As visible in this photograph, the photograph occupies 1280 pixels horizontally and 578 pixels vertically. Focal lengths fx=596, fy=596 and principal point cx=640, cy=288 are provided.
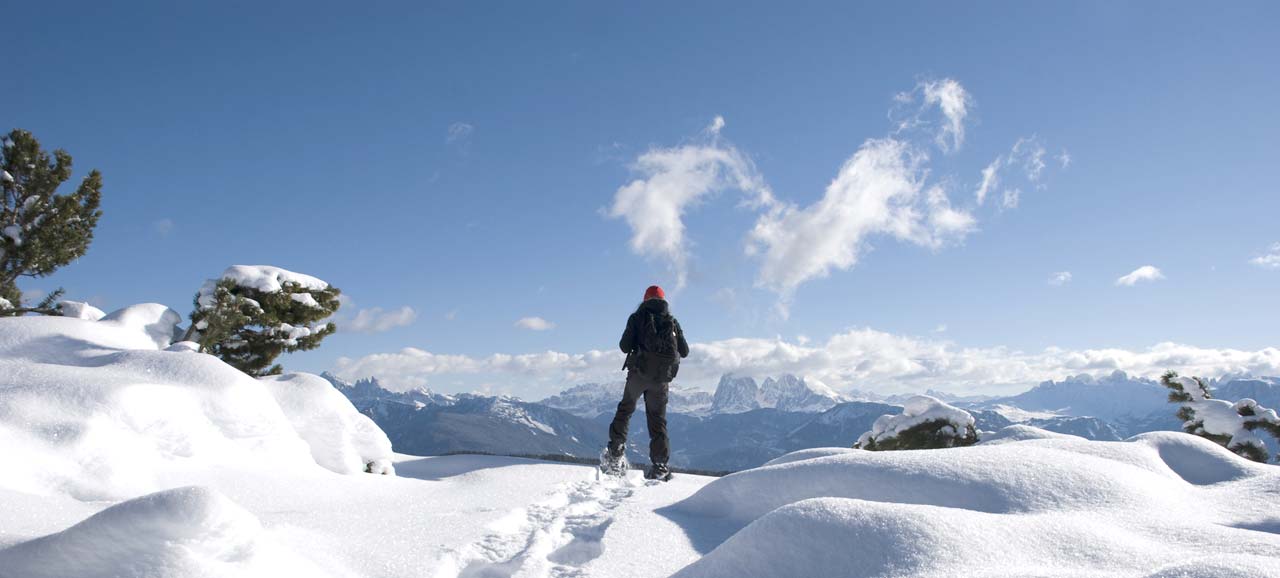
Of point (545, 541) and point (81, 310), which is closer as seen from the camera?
point (545, 541)

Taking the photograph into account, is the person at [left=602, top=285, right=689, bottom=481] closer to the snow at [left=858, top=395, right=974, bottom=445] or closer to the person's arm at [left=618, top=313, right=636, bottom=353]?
the person's arm at [left=618, top=313, right=636, bottom=353]

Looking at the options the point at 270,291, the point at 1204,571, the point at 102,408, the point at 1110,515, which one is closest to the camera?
the point at 1204,571

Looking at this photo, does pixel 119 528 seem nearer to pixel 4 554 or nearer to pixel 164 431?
pixel 4 554

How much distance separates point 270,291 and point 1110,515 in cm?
1372

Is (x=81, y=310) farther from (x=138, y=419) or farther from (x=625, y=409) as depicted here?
(x=625, y=409)

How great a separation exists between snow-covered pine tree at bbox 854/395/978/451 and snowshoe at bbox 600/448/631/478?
8023mm

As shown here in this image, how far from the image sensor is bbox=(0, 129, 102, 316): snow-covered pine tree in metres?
14.1

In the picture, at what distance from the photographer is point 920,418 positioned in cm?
1461

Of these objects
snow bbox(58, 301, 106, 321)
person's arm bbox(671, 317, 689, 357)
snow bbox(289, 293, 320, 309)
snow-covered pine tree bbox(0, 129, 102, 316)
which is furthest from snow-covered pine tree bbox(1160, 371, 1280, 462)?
snow-covered pine tree bbox(0, 129, 102, 316)

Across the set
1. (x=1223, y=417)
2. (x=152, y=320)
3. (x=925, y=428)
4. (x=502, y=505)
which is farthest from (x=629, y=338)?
(x=1223, y=417)

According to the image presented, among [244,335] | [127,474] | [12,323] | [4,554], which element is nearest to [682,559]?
[4,554]

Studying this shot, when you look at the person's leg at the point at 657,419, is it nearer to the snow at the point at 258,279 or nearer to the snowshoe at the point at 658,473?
the snowshoe at the point at 658,473

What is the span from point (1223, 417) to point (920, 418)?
23.3 feet

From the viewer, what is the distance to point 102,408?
18.2 ft
